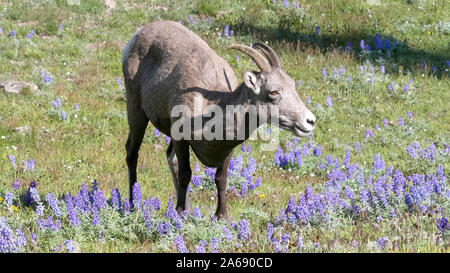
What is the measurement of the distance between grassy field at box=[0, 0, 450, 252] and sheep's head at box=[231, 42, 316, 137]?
3.22 ft

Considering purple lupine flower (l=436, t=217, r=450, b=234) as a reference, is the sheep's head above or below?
above

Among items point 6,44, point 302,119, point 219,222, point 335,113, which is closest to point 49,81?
point 6,44

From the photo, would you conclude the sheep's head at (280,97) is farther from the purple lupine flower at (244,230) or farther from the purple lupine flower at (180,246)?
the purple lupine flower at (180,246)

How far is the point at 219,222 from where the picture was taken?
6.48m

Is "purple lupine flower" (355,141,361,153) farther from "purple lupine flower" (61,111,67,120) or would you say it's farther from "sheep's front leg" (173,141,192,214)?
"purple lupine flower" (61,111,67,120)

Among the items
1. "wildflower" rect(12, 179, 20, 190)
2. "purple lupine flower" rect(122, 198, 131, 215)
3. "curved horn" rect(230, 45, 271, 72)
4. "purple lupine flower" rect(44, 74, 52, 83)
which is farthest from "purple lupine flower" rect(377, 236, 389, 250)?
"purple lupine flower" rect(44, 74, 52, 83)

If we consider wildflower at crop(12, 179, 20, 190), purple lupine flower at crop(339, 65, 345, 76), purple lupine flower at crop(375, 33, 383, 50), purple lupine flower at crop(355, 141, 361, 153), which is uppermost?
purple lupine flower at crop(375, 33, 383, 50)

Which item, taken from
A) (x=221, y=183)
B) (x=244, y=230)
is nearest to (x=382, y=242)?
(x=244, y=230)

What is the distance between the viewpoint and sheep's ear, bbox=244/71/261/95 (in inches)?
225

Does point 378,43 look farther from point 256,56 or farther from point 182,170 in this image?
point 256,56

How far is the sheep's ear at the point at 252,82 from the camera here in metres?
5.72

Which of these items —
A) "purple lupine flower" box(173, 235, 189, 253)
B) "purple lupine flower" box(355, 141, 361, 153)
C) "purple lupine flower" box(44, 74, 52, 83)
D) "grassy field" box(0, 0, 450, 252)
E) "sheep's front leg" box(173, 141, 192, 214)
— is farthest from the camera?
"purple lupine flower" box(44, 74, 52, 83)

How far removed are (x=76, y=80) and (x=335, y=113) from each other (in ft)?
17.0
